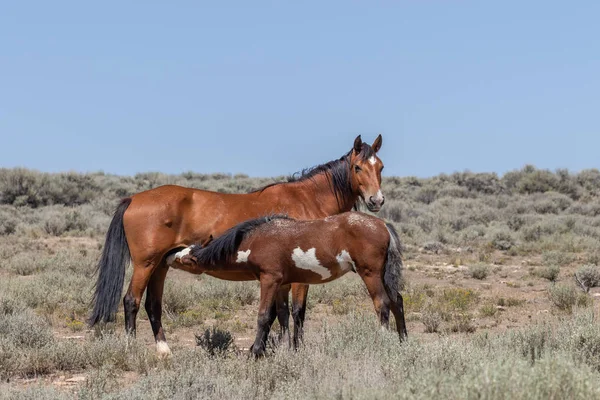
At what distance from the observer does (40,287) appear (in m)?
11.7

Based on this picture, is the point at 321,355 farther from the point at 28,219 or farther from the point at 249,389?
the point at 28,219

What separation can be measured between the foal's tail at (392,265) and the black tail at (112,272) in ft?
10.7

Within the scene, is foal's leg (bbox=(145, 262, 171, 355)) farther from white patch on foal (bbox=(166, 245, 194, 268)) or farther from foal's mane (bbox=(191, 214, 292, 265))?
foal's mane (bbox=(191, 214, 292, 265))

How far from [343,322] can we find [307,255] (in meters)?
0.91

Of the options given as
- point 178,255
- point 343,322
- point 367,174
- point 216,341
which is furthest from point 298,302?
point 367,174

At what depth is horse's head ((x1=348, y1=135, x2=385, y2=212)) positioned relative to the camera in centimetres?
809

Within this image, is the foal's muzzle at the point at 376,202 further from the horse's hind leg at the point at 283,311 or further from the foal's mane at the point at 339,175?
the horse's hind leg at the point at 283,311

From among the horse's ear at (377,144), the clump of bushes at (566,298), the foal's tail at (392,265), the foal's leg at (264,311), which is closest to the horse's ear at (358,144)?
the horse's ear at (377,144)

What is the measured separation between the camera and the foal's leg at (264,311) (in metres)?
6.57

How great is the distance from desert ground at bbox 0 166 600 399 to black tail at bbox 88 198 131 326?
0.25 metres

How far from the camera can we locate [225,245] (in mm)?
7070

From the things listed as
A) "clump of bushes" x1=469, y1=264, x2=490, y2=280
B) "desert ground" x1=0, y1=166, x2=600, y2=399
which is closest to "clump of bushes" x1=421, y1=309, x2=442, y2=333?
"desert ground" x1=0, y1=166, x2=600, y2=399

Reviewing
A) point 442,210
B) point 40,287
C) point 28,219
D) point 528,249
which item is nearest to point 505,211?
point 442,210

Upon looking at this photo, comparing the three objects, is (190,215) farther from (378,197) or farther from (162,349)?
(378,197)
